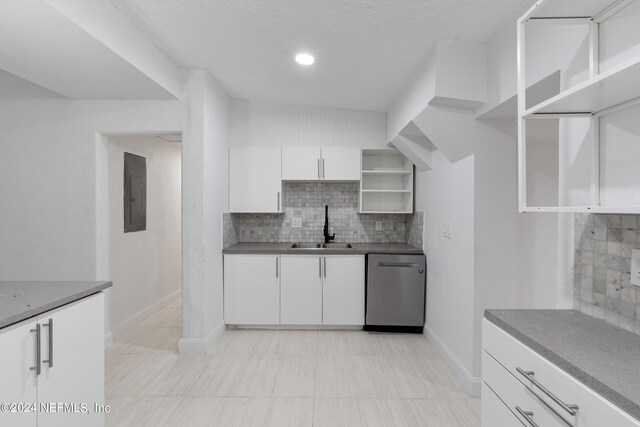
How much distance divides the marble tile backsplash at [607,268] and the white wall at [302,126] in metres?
2.64

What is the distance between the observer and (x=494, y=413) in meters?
1.37

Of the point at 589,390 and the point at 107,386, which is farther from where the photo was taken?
the point at 107,386

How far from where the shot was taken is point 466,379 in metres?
2.43

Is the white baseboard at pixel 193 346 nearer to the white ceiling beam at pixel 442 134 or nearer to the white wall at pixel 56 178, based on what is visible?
the white wall at pixel 56 178

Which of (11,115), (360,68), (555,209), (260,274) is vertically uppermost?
(360,68)

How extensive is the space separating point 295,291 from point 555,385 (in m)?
2.72

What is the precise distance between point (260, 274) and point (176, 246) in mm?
1897

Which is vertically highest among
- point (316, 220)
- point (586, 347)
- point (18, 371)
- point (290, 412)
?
point (316, 220)

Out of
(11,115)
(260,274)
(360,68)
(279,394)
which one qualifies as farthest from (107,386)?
(360,68)

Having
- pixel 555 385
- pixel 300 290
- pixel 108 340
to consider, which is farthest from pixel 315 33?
pixel 108 340

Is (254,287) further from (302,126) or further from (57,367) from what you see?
(57,367)

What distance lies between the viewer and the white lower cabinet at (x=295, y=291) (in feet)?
11.6

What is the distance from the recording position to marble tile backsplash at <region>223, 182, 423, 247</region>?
4078mm

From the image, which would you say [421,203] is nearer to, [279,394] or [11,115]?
[279,394]
